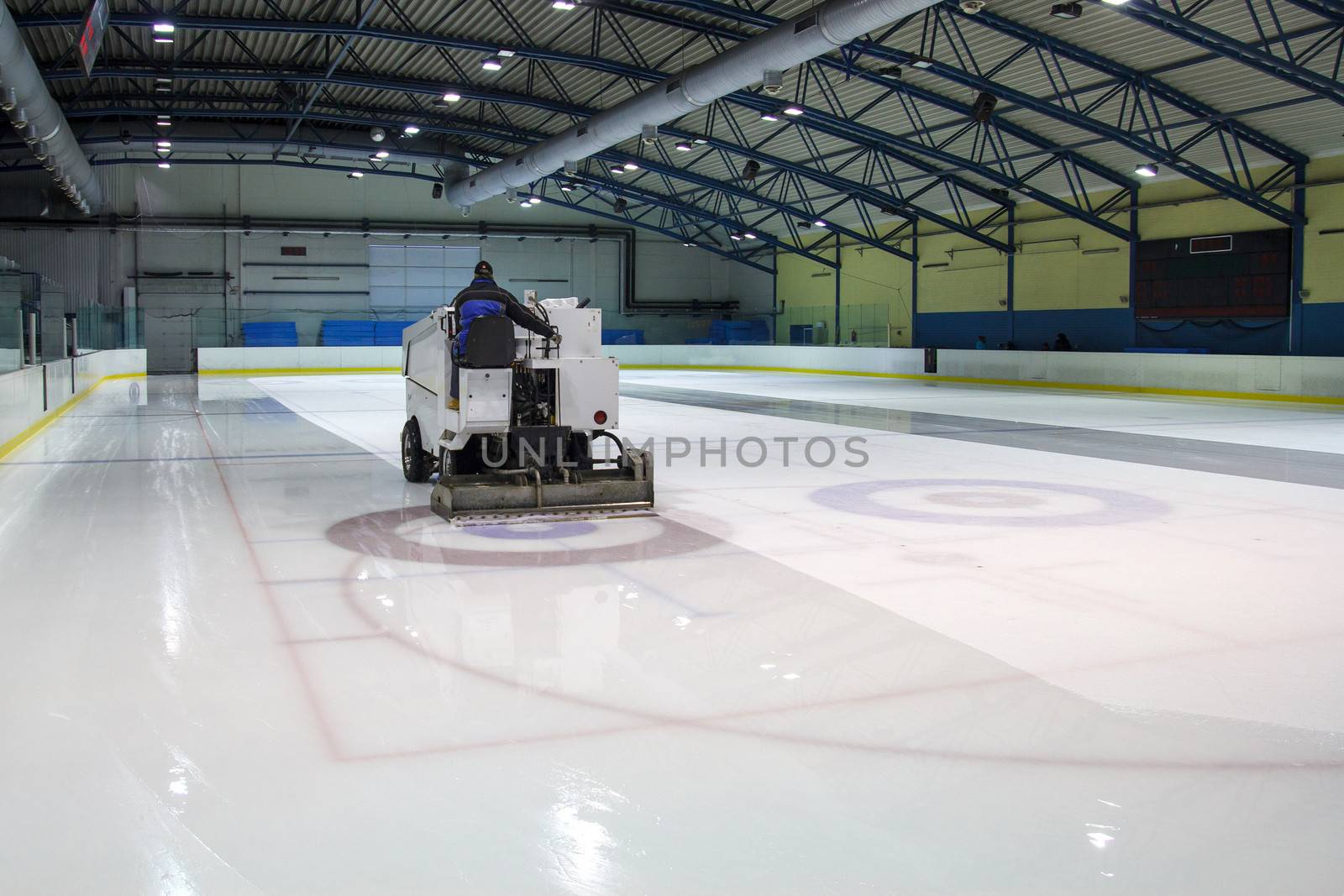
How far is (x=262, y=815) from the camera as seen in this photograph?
3.12 meters

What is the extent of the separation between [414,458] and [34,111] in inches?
551

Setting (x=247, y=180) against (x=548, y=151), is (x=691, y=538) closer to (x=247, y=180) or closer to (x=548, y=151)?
(x=548, y=151)

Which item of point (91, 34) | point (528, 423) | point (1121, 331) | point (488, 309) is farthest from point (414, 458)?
point (1121, 331)

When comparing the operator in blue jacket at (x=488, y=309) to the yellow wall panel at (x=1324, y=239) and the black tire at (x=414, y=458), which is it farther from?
the yellow wall panel at (x=1324, y=239)

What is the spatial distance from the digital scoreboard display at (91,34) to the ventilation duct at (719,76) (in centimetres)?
894

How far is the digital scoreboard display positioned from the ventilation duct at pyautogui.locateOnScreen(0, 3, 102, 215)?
2.72m

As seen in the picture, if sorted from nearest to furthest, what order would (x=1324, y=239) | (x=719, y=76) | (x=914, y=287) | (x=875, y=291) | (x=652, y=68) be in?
(x=719, y=76) → (x=652, y=68) → (x=1324, y=239) → (x=914, y=287) → (x=875, y=291)

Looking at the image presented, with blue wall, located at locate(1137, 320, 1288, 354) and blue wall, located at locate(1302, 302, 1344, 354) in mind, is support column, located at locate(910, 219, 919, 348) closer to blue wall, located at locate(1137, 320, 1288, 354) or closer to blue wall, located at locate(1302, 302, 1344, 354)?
blue wall, located at locate(1137, 320, 1288, 354)

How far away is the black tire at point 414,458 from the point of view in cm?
977

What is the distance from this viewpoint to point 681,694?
418 cm

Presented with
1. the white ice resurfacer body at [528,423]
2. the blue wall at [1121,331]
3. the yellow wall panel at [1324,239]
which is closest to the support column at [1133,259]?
the blue wall at [1121,331]

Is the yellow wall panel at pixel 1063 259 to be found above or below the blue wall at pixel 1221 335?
above

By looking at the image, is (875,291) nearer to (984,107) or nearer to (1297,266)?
(984,107)

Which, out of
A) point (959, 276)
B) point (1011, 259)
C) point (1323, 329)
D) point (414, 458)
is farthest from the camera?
point (959, 276)
